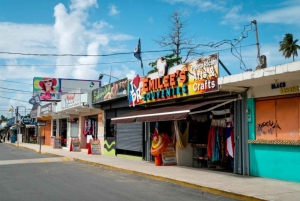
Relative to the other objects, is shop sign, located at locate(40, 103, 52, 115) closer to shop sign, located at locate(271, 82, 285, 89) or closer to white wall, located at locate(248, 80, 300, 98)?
white wall, located at locate(248, 80, 300, 98)

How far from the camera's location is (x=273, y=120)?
11523 mm

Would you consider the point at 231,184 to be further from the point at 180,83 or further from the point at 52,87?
the point at 52,87

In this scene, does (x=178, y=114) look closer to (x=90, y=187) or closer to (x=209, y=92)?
(x=209, y=92)

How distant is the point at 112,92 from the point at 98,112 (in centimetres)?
434

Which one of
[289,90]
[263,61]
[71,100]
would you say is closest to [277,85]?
[289,90]

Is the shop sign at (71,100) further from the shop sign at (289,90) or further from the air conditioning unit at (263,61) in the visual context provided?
the shop sign at (289,90)

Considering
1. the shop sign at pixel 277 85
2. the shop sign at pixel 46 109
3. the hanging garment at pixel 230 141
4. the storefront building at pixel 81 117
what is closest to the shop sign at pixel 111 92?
the storefront building at pixel 81 117

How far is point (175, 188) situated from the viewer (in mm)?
10797

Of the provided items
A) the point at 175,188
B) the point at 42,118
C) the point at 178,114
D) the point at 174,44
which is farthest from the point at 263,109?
the point at 42,118

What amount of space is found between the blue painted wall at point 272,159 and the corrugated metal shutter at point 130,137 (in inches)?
317

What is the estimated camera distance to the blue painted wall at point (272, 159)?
10.7m

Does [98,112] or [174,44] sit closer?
[98,112]

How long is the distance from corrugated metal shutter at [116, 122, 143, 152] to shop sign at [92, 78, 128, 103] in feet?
6.16

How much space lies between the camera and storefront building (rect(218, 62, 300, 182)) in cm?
1065
